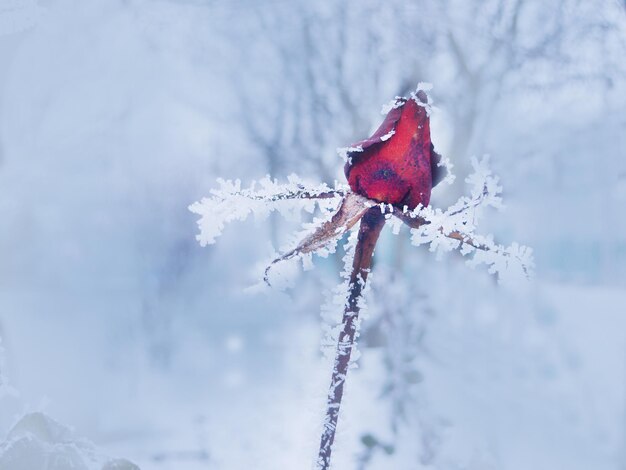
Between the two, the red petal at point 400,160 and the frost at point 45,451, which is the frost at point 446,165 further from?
the frost at point 45,451

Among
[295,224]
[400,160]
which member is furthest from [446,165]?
[295,224]

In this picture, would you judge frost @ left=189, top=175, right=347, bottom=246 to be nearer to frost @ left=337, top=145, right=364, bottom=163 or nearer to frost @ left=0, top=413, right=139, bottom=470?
frost @ left=337, top=145, right=364, bottom=163

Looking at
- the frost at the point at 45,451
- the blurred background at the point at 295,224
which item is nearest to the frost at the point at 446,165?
the frost at the point at 45,451

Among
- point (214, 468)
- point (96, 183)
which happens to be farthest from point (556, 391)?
point (96, 183)

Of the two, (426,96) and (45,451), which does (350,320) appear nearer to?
(426,96)

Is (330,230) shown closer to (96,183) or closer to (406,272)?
(406,272)
